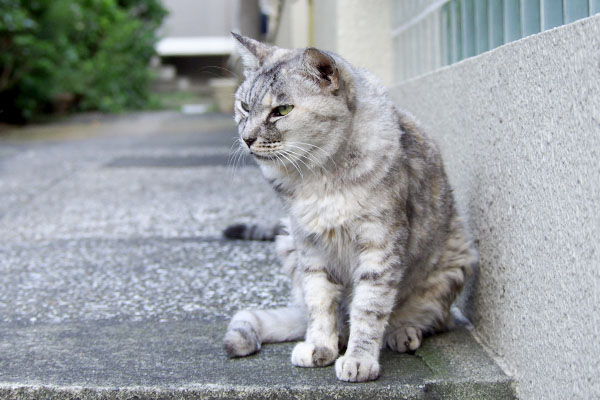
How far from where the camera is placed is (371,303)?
215 cm

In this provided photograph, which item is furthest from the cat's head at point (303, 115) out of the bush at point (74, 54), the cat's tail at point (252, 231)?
the bush at point (74, 54)

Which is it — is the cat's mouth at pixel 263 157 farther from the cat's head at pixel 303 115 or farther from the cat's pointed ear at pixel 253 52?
the cat's pointed ear at pixel 253 52

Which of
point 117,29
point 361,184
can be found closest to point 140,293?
point 361,184

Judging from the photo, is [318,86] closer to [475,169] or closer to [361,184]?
[361,184]

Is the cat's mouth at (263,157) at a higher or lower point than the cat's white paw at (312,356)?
higher

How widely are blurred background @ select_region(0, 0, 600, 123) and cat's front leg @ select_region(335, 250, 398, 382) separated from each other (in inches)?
33.7

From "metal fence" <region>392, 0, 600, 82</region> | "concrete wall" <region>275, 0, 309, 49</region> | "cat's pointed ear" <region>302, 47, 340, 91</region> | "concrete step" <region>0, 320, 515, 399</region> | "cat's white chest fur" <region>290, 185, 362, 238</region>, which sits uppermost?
"concrete wall" <region>275, 0, 309, 49</region>

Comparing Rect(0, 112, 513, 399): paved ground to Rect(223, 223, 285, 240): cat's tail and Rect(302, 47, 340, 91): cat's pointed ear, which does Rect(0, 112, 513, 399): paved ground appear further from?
Rect(302, 47, 340, 91): cat's pointed ear

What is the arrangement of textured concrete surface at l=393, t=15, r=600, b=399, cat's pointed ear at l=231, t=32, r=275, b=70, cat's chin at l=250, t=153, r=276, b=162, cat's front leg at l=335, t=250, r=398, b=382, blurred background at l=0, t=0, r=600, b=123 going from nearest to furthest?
textured concrete surface at l=393, t=15, r=600, b=399, cat's front leg at l=335, t=250, r=398, b=382, cat's chin at l=250, t=153, r=276, b=162, cat's pointed ear at l=231, t=32, r=275, b=70, blurred background at l=0, t=0, r=600, b=123

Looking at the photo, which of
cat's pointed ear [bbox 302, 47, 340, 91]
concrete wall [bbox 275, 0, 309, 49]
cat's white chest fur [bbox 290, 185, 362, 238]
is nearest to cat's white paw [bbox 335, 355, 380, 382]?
cat's white chest fur [bbox 290, 185, 362, 238]

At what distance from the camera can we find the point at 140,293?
3002mm

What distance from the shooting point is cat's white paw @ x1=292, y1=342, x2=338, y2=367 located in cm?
217

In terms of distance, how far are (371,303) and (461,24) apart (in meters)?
1.50

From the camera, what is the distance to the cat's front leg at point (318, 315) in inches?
85.9
